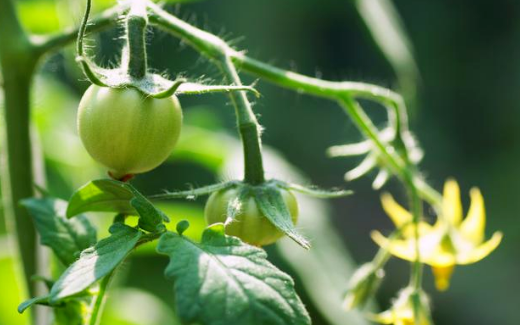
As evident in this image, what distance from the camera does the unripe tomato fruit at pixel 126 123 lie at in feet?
1.66

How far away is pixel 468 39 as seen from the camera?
4266mm

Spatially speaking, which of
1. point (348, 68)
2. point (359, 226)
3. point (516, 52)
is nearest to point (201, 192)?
point (359, 226)

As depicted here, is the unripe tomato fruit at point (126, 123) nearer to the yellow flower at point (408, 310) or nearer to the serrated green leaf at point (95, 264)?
the serrated green leaf at point (95, 264)

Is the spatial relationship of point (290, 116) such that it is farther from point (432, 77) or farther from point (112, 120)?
point (112, 120)

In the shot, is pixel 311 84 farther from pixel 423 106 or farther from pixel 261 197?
pixel 423 106

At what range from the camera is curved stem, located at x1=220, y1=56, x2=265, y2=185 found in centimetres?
56

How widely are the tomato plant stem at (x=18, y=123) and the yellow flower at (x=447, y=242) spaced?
34 centimetres

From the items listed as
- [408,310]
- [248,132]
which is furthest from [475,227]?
[248,132]

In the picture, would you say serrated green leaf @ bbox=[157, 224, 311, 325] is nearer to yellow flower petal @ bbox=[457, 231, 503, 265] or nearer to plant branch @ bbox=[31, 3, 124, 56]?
plant branch @ bbox=[31, 3, 124, 56]

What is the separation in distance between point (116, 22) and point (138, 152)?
0.16m

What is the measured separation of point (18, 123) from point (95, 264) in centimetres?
32

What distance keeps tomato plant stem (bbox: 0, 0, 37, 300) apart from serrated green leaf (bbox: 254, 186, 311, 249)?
0.91 ft

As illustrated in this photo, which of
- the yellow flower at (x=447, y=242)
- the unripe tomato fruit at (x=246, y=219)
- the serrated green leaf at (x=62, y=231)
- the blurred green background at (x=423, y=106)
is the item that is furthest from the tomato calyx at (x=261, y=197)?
the blurred green background at (x=423, y=106)

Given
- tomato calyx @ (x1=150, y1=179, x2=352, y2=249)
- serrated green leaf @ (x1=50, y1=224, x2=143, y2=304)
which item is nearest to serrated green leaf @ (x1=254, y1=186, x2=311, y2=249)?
tomato calyx @ (x1=150, y1=179, x2=352, y2=249)
